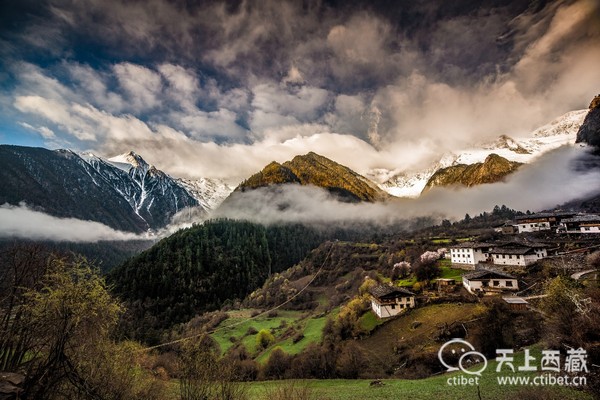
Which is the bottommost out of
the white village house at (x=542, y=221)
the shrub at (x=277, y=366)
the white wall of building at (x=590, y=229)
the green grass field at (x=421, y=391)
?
the shrub at (x=277, y=366)

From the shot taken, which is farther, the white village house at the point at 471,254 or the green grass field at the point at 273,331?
the white village house at the point at 471,254

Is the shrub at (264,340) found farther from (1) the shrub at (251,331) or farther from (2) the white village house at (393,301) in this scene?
(2) the white village house at (393,301)

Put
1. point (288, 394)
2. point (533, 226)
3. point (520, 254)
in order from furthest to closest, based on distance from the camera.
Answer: point (533, 226) < point (520, 254) < point (288, 394)

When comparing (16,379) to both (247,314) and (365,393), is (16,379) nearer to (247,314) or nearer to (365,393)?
(365,393)

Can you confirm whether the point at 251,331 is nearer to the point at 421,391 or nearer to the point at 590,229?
the point at 421,391

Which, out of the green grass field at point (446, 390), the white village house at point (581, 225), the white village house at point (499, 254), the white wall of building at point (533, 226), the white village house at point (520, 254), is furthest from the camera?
the white wall of building at point (533, 226)

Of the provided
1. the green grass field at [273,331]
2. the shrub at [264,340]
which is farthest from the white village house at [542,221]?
the shrub at [264,340]

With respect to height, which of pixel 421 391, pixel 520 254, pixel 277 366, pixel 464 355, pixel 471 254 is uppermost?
pixel 471 254

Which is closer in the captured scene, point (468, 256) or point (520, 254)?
point (520, 254)

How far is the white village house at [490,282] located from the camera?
60906 mm

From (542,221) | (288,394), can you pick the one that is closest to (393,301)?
(288,394)

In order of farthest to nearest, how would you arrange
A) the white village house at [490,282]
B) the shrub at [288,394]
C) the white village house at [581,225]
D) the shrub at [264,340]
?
the white village house at [581,225]
the shrub at [264,340]
the white village house at [490,282]
the shrub at [288,394]

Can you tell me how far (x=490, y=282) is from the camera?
206ft

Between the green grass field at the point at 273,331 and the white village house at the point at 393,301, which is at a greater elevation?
the white village house at the point at 393,301
